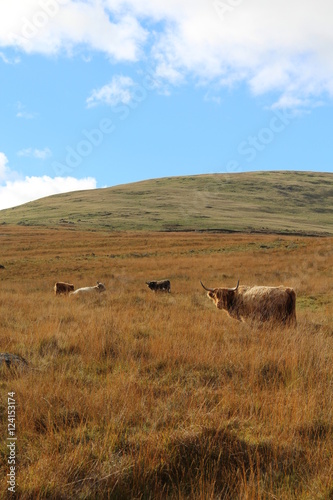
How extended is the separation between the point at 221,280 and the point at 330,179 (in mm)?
172853

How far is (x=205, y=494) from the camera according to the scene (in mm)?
2482

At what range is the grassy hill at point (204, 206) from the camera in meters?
86.4

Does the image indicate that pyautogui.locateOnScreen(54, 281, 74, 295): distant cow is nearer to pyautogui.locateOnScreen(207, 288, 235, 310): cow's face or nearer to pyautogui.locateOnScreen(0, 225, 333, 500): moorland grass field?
pyautogui.locateOnScreen(207, 288, 235, 310): cow's face

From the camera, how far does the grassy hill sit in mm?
86375

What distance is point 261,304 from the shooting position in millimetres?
8438

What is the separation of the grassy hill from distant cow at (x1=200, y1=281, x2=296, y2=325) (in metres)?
69.3

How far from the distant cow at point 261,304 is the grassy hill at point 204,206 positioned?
227 feet

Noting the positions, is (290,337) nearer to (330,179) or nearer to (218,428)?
(218,428)
